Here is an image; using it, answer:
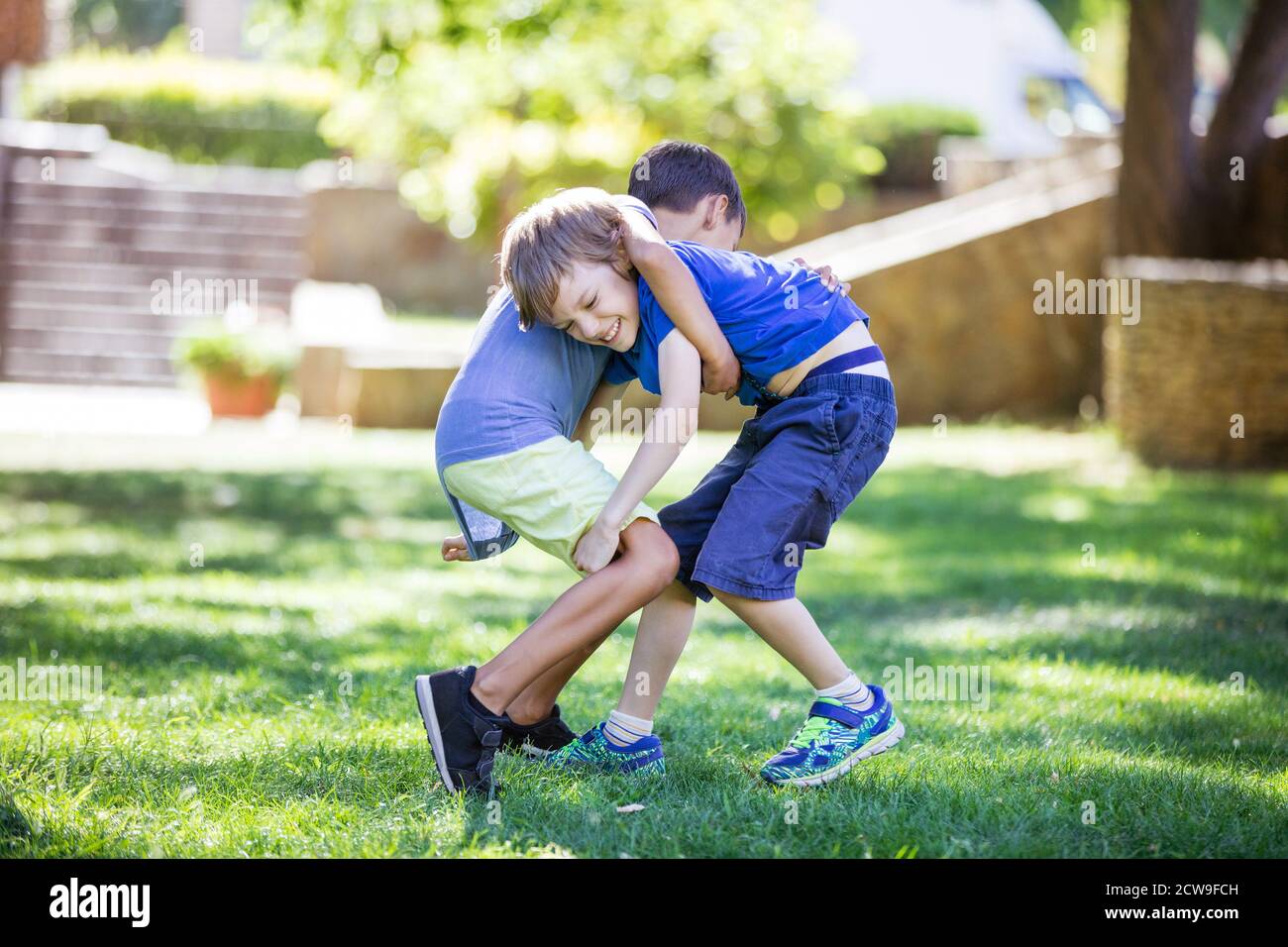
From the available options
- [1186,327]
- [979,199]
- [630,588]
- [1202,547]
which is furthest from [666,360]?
[979,199]

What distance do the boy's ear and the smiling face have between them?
1.32 feet

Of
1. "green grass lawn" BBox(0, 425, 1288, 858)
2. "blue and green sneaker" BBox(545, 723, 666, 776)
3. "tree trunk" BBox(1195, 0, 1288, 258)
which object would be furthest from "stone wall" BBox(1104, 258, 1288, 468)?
"blue and green sneaker" BBox(545, 723, 666, 776)

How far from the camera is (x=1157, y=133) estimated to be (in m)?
10.8

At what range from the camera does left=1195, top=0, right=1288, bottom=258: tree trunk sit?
10859 millimetres

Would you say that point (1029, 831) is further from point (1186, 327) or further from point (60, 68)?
point (60, 68)

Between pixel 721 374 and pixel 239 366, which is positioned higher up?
pixel 721 374

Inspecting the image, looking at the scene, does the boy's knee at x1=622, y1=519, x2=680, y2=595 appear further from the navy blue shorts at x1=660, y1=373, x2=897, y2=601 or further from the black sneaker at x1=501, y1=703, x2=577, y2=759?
the black sneaker at x1=501, y1=703, x2=577, y2=759

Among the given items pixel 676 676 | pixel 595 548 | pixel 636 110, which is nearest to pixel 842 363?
pixel 595 548

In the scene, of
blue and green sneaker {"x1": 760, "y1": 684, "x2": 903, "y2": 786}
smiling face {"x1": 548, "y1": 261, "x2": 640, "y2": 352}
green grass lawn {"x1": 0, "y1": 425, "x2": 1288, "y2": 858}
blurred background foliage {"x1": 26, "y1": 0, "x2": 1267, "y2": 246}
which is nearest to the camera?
green grass lawn {"x1": 0, "y1": 425, "x2": 1288, "y2": 858}

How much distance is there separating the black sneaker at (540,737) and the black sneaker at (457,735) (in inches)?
11.5

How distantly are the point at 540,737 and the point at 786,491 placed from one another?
91 cm

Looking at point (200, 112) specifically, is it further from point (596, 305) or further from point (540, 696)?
point (596, 305)

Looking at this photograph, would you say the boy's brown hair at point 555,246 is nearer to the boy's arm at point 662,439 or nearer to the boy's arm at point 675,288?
the boy's arm at point 675,288

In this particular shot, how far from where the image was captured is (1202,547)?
23.1 feet
